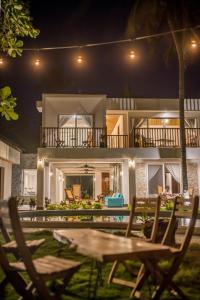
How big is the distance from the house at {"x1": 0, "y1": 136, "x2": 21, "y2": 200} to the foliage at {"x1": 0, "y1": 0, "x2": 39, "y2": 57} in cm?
1157

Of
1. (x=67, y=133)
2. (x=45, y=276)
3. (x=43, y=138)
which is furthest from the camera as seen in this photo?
(x=67, y=133)

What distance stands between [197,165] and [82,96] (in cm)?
665

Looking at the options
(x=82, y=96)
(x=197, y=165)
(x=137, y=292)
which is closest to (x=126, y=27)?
(x=82, y=96)

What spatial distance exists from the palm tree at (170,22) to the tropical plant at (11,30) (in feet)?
32.9

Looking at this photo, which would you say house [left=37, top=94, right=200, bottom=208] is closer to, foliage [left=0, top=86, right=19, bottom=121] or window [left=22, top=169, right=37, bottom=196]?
window [left=22, top=169, right=37, bottom=196]

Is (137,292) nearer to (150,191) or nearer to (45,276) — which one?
(45,276)

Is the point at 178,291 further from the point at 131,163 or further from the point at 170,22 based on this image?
the point at 170,22

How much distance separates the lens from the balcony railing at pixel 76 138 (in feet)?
52.0

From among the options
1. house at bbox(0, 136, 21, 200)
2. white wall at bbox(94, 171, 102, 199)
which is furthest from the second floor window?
white wall at bbox(94, 171, 102, 199)

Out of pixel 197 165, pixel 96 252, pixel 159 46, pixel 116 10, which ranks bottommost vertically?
pixel 96 252

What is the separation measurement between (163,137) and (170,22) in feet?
18.4

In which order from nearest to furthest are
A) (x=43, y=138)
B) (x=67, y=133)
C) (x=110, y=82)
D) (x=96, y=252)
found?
1. (x=96, y=252)
2. (x=43, y=138)
3. (x=67, y=133)
4. (x=110, y=82)

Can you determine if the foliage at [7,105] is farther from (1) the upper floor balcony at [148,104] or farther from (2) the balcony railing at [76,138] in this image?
(1) the upper floor balcony at [148,104]

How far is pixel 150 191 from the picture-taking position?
1734cm
